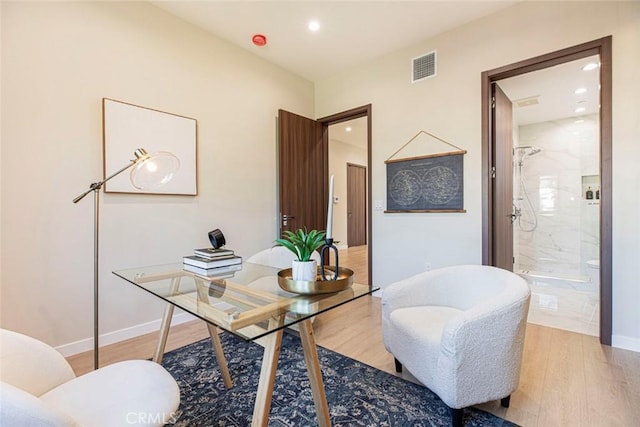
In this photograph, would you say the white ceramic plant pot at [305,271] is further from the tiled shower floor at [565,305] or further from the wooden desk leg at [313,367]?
the tiled shower floor at [565,305]

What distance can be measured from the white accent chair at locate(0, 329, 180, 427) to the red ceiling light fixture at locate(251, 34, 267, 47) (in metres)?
3.00

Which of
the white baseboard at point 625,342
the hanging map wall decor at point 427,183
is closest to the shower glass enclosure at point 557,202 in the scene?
the white baseboard at point 625,342

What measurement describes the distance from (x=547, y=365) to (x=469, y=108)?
2.24 meters

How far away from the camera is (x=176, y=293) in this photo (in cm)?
144

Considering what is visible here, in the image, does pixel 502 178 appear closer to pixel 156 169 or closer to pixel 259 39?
pixel 259 39

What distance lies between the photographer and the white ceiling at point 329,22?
2562 millimetres

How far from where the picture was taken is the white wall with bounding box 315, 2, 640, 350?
7.04 feet

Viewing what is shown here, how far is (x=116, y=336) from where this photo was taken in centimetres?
235

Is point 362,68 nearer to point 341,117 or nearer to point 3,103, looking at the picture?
point 341,117

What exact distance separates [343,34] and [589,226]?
4.66 m

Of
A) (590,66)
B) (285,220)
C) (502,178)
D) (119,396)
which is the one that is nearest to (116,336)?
(119,396)

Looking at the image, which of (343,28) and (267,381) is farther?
(343,28)

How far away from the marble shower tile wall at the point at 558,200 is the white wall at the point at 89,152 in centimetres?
481

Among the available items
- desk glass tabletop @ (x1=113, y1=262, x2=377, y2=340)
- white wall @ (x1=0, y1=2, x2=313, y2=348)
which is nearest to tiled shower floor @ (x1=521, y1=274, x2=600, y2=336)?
desk glass tabletop @ (x1=113, y1=262, x2=377, y2=340)
